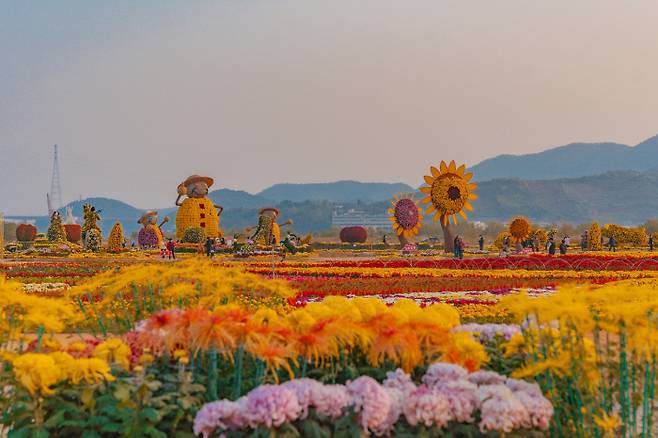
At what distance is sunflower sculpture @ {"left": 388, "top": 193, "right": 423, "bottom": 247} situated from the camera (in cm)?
4259

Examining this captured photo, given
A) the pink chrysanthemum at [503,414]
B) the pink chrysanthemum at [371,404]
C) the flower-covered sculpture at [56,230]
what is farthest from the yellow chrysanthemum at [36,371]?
the flower-covered sculpture at [56,230]

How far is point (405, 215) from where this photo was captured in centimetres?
4259

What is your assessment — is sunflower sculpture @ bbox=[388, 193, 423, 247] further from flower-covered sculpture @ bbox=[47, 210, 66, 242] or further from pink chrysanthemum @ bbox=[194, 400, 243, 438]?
pink chrysanthemum @ bbox=[194, 400, 243, 438]

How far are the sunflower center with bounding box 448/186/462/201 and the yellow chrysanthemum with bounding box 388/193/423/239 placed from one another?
5.69 m

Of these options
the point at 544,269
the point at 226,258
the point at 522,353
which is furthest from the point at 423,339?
the point at 226,258

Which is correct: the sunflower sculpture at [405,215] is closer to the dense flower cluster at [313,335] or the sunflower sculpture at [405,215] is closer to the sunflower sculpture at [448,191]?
the sunflower sculpture at [448,191]

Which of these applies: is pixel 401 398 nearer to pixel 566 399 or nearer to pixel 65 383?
pixel 566 399

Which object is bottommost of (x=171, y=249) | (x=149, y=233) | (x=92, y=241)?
(x=171, y=249)

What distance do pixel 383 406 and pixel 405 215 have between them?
125 ft

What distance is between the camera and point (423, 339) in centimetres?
605

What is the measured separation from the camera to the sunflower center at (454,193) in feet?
121

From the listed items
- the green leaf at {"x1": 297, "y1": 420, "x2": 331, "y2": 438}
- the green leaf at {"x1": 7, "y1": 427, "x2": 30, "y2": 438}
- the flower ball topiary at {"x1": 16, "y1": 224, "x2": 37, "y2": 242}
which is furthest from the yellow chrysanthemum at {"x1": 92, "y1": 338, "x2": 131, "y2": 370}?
the flower ball topiary at {"x1": 16, "y1": 224, "x2": 37, "y2": 242}

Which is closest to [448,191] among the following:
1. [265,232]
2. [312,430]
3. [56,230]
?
[265,232]

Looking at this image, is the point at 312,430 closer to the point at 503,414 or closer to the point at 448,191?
the point at 503,414
